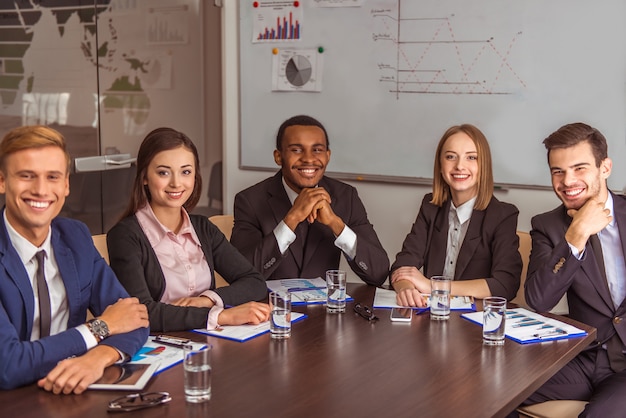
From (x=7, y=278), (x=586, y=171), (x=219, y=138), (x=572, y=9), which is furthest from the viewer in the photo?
(x=219, y=138)

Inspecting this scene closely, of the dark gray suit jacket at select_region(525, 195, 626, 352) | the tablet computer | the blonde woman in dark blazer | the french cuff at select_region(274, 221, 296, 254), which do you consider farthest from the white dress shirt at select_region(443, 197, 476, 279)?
the tablet computer

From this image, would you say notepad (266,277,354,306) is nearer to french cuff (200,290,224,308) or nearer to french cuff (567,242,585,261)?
french cuff (200,290,224,308)

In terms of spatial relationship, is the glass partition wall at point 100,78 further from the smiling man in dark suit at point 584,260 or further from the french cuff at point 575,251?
the french cuff at point 575,251

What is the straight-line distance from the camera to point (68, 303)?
6.95 ft

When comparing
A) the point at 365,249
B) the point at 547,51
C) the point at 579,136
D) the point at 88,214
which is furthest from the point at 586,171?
the point at 88,214

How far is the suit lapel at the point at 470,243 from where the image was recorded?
3.08 meters

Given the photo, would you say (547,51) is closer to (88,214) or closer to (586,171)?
(586,171)

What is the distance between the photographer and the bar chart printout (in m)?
4.38

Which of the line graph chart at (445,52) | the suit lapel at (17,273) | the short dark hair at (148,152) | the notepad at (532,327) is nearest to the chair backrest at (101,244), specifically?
the short dark hair at (148,152)

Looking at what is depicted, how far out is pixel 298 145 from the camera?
3.34m

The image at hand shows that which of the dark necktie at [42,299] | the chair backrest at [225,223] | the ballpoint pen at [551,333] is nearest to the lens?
the dark necktie at [42,299]

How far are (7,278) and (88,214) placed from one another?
217 cm

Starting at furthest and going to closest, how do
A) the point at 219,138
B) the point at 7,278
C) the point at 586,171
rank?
the point at 219,138, the point at 586,171, the point at 7,278

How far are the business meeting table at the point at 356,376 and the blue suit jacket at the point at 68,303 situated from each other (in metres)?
0.07
